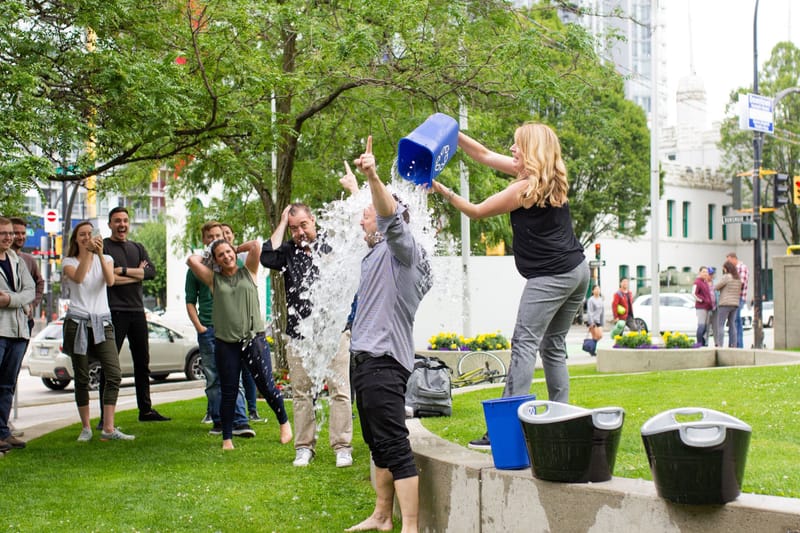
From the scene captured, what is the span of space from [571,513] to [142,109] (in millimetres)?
5222

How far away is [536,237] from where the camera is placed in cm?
561

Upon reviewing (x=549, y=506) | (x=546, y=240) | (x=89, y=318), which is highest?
(x=546, y=240)

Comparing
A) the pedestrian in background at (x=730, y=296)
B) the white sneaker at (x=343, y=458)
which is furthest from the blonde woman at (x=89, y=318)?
the pedestrian in background at (x=730, y=296)

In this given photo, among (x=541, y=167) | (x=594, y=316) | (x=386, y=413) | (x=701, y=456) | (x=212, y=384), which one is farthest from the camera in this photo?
(x=594, y=316)

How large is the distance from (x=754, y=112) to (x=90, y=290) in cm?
1817

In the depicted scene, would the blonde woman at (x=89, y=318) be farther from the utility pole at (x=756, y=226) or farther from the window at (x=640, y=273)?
the window at (x=640, y=273)

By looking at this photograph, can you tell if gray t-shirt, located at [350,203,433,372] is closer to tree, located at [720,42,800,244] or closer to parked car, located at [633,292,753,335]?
parked car, located at [633,292,753,335]

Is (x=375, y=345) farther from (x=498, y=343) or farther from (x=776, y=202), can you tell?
(x=776, y=202)

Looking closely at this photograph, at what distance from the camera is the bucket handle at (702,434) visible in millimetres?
3697

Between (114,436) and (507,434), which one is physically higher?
(507,434)

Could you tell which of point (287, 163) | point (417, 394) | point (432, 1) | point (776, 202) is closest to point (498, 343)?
point (287, 163)

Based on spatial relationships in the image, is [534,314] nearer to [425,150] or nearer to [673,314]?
[425,150]

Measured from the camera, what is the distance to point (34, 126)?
731 centimetres

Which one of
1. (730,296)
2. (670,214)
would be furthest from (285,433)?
(670,214)
